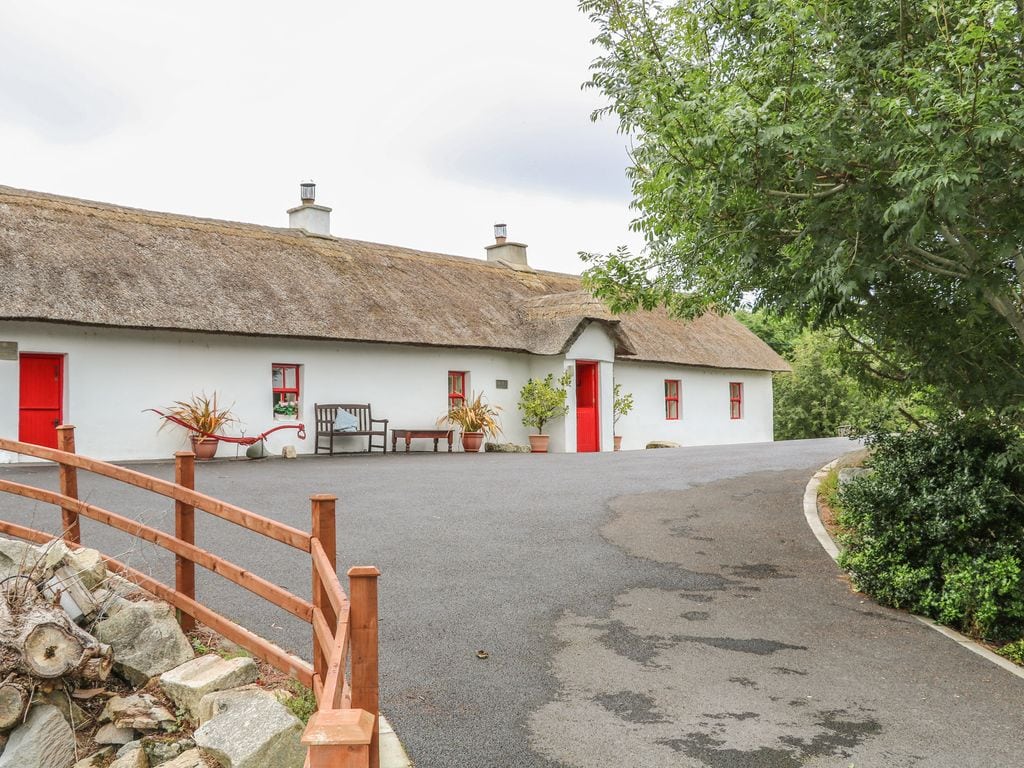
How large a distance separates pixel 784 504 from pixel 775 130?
6.95 m

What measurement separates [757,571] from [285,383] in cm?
1222

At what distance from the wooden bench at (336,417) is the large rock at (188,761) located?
13.0 meters

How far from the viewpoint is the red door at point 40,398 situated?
47.5 ft

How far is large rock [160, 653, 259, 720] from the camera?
185 inches

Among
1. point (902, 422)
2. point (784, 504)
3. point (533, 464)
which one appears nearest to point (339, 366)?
point (533, 464)

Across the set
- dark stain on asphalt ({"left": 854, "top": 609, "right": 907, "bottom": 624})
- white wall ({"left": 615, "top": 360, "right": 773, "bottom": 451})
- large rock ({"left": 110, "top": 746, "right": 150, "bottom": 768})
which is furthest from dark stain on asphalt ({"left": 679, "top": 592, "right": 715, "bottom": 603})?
white wall ({"left": 615, "top": 360, "right": 773, "bottom": 451})

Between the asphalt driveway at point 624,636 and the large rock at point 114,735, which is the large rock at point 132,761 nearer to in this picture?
the large rock at point 114,735

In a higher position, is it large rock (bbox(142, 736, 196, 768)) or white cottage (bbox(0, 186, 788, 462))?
white cottage (bbox(0, 186, 788, 462))

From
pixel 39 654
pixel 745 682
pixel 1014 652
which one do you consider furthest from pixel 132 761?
pixel 1014 652

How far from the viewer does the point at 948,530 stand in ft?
22.6

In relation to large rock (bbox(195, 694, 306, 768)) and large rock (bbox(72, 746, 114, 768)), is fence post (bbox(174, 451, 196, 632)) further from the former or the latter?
large rock (bbox(195, 694, 306, 768))

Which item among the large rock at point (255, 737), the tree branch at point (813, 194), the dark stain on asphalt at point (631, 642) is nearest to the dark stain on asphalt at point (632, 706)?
the dark stain on asphalt at point (631, 642)

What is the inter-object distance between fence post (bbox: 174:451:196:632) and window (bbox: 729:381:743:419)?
2458cm

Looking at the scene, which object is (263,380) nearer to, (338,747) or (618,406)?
(618,406)
